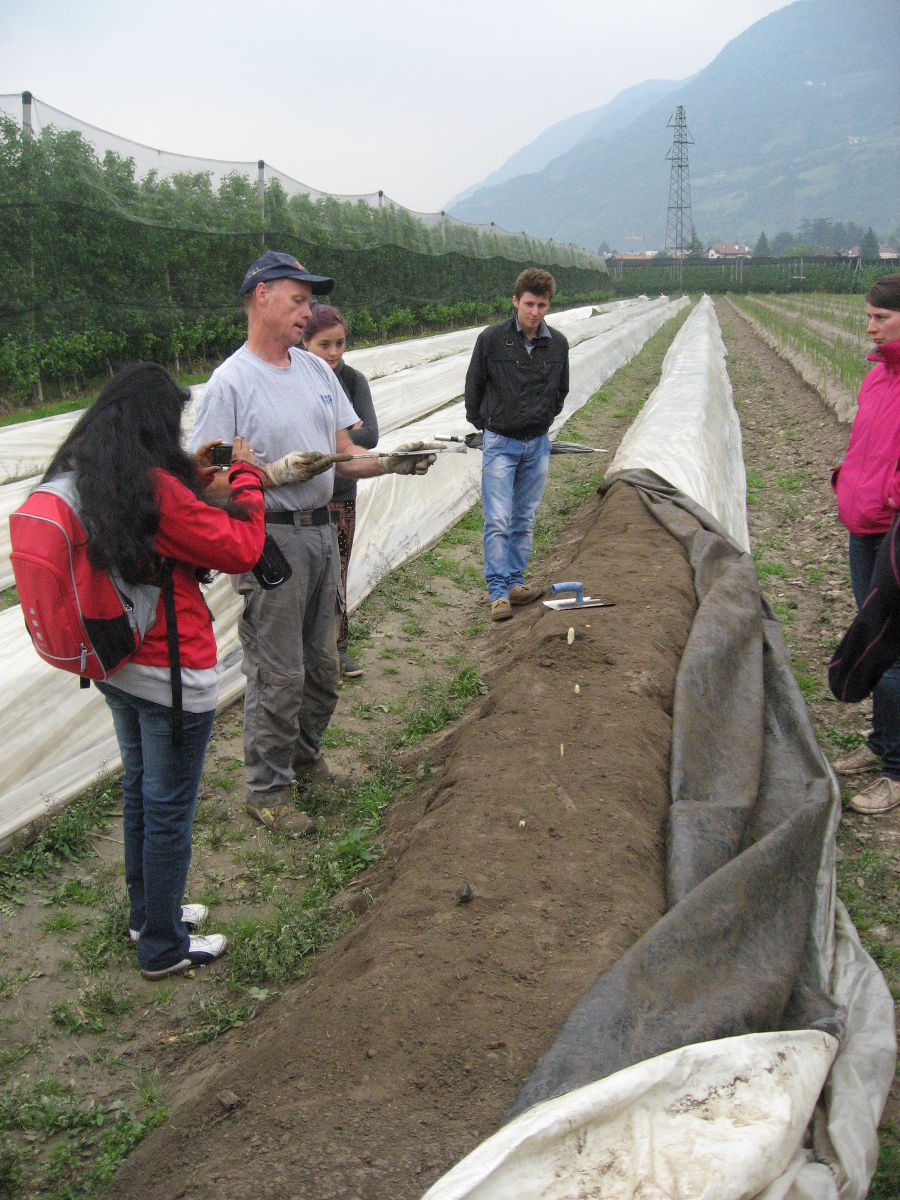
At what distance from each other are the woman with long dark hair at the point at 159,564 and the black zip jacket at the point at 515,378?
9.23ft

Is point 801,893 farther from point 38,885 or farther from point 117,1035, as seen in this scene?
point 38,885

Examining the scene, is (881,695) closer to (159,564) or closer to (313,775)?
(313,775)

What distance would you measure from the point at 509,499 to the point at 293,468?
271 cm

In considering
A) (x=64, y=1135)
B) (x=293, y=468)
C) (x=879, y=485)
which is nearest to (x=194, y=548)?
(x=293, y=468)

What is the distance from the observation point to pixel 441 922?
2.48 m

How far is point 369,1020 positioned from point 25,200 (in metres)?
9.76

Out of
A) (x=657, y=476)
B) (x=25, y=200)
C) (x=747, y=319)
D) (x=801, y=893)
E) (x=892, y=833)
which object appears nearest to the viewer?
(x=801, y=893)

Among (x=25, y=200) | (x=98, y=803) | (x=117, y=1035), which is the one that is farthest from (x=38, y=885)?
(x=25, y=200)

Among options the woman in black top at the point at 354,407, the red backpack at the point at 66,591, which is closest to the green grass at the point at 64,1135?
the red backpack at the point at 66,591

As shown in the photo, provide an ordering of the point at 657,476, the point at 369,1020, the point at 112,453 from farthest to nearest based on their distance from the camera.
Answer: the point at 657,476
the point at 112,453
the point at 369,1020

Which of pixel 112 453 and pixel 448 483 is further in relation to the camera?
pixel 448 483

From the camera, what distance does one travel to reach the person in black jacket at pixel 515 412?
17.6ft

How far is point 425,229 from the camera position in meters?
23.0

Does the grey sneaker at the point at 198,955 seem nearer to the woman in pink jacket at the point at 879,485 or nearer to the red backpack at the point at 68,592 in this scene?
the red backpack at the point at 68,592
